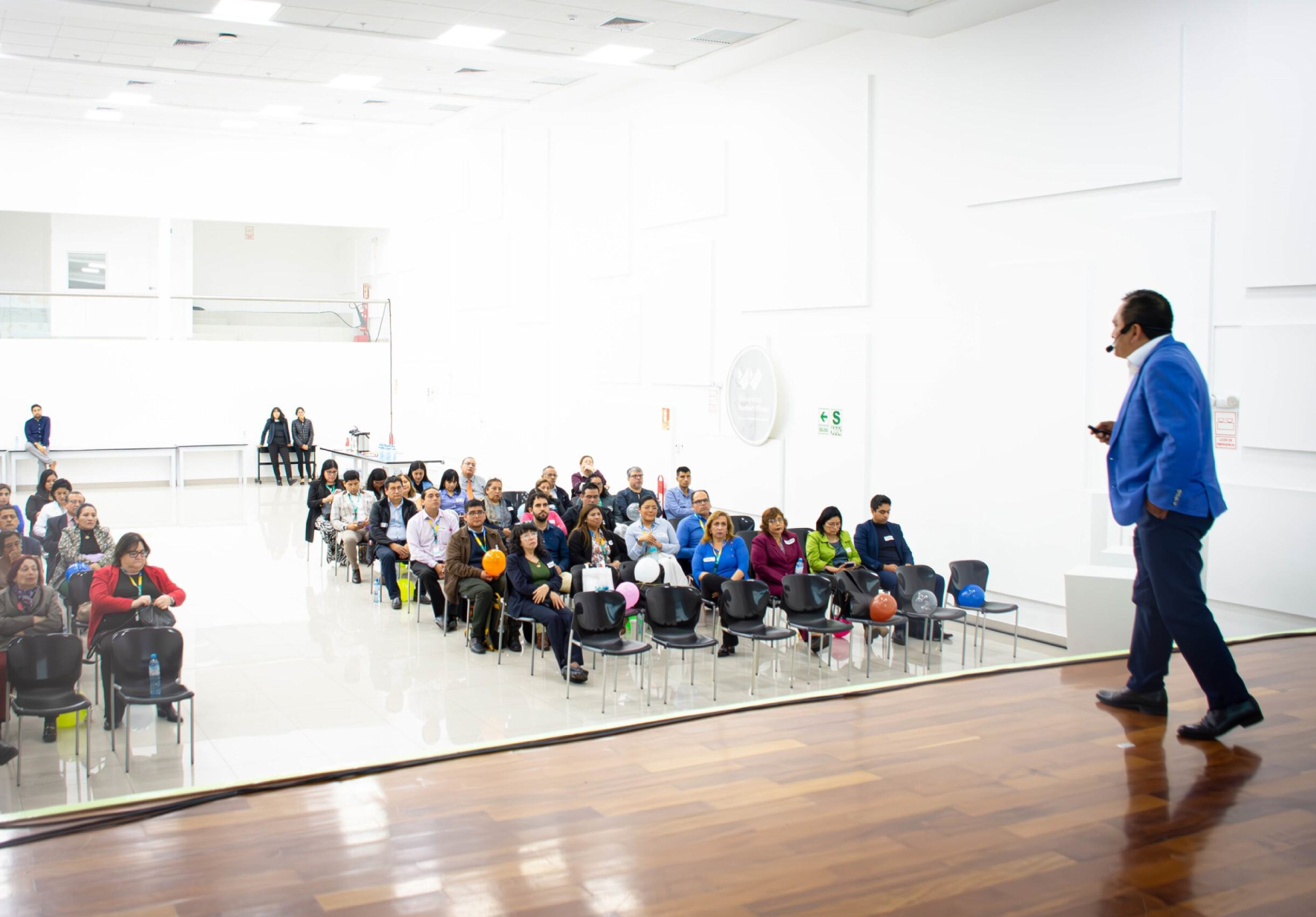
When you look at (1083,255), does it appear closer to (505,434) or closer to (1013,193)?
(1013,193)

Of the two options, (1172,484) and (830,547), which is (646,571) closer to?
(830,547)

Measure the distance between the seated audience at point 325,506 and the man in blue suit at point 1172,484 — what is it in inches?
405

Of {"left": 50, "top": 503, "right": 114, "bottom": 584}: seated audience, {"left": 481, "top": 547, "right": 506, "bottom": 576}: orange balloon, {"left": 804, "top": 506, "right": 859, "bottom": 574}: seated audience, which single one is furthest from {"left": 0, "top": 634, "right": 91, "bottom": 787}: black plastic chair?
{"left": 804, "top": 506, "right": 859, "bottom": 574}: seated audience

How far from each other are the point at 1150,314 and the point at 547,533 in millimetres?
6673

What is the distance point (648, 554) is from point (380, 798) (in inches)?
253

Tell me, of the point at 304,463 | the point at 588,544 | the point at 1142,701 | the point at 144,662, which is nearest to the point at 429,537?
the point at 588,544

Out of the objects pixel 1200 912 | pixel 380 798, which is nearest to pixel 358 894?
pixel 380 798

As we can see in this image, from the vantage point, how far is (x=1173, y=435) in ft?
12.3

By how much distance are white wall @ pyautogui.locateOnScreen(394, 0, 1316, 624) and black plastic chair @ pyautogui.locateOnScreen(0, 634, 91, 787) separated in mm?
7631

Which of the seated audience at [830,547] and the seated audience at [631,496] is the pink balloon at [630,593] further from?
the seated audience at [631,496]

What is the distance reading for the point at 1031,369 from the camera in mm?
9898

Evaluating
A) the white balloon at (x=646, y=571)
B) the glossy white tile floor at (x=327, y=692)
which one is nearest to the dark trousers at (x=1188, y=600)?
the glossy white tile floor at (x=327, y=692)

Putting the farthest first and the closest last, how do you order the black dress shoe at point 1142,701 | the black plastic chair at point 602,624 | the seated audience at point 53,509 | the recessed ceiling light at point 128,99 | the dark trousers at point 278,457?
the dark trousers at point 278,457 → the recessed ceiling light at point 128,99 → the seated audience at point 53,509 → the black plastic chair at point 602,624 → the black dress shoe at point 1142,701

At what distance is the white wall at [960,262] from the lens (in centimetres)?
813
